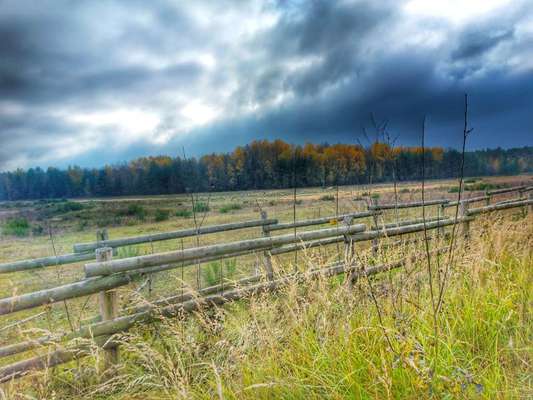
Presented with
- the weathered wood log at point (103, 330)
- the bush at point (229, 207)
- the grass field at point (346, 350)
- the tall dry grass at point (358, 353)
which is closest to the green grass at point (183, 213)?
the bush at point (229, 207)

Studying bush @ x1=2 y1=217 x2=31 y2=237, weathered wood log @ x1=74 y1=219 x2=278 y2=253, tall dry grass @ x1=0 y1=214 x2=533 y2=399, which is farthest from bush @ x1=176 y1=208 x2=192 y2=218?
tall dry grass @ x1=0 y1=214 x2=533 y2=399

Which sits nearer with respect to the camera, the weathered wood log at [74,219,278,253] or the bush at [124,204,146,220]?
the weathered wood log at [74,219,278,253]

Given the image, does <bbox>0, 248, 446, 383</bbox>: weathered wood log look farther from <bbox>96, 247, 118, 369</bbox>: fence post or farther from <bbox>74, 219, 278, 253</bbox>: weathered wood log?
<bbox>74, 219, 278, 253</bbox>: weathered wood log

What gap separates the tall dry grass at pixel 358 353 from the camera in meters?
1.65

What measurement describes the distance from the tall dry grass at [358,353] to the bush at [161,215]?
20.2 metres

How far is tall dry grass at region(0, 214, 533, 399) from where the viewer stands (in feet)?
5.43

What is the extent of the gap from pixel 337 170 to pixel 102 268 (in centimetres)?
317

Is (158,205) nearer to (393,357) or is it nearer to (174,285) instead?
(174,285)

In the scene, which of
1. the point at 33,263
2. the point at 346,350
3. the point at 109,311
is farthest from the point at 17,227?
the point at 346,350

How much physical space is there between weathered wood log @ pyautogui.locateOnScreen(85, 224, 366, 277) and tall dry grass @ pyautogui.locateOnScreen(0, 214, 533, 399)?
0.54 m

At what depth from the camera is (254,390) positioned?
1.80 meters

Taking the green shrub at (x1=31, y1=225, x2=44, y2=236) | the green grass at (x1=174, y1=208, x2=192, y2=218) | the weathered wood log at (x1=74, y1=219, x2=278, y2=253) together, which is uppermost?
the weathered wood log at (x1=74, y1=219, x2=278, y2=253)

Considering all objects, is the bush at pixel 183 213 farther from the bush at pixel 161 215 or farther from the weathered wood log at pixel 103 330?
the weathered wood log at pixel 103 330

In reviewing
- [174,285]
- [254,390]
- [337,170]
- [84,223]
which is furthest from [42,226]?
[254,390]
